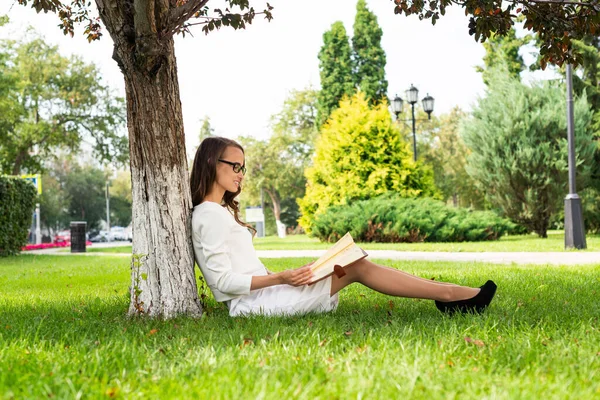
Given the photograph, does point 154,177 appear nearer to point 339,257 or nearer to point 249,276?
point 249,276

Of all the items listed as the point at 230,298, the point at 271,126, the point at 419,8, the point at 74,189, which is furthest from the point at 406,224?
the point at 74,189

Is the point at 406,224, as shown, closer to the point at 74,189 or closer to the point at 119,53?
the point at 119,53

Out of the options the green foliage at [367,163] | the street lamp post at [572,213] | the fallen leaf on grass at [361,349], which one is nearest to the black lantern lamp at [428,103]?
the green foliage at [367,163]

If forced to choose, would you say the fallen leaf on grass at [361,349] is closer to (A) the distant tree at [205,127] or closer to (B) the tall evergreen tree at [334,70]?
(B) the tall evergreen tree at [334,70]

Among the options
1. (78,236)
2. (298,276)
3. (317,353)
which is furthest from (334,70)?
(317,353)

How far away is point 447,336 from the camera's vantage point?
373cm

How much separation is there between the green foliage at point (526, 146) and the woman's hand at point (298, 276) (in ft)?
59.1

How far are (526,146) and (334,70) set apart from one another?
16.9 metres

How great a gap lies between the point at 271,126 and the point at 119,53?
4490cm

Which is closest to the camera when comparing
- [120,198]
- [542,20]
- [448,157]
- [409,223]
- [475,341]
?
[475,341]

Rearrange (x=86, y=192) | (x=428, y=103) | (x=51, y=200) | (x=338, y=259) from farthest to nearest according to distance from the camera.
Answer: (x=86, y=192)
(x=51, y=200)
(x=428, y=103)
(x=338, y=259)

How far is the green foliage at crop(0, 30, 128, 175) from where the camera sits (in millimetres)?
30531

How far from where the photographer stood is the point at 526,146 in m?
20.6

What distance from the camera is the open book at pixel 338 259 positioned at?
14.0 feet
